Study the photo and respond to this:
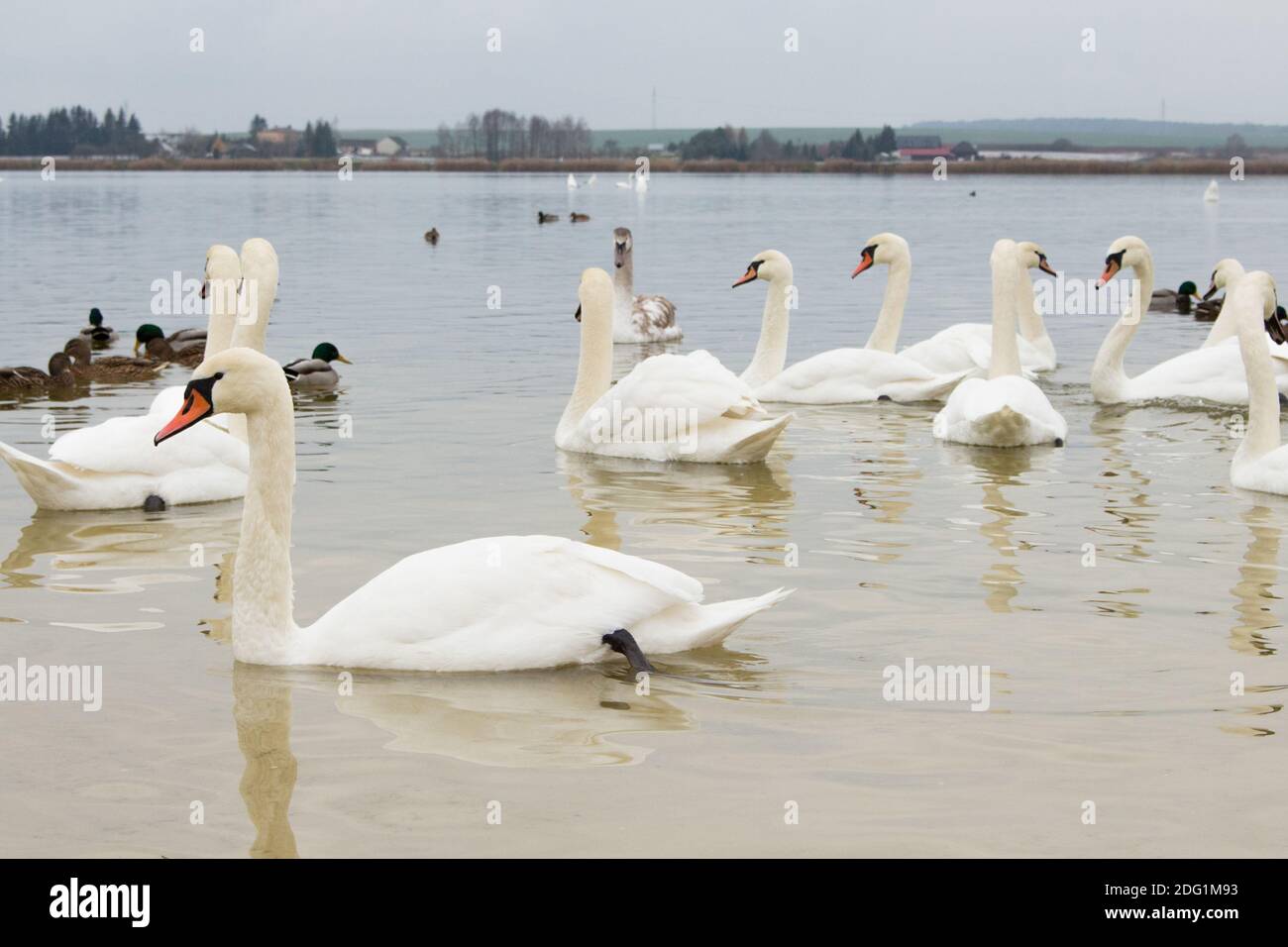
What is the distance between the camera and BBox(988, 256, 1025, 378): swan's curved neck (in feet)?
44.5

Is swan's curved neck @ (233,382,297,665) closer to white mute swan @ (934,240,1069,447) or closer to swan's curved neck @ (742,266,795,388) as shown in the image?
white mute swan @ (934,240,1069,447)

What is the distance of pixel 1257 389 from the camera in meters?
10.6

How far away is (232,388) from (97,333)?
14.2 m

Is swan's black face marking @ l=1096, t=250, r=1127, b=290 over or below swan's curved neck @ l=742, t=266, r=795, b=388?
over

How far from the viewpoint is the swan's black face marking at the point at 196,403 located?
6.67 meters

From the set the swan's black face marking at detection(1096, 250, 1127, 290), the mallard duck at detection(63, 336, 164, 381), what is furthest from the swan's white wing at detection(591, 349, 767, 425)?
the mallard duck at detection(63, 336, 164, 381)

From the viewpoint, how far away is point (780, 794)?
5.22m

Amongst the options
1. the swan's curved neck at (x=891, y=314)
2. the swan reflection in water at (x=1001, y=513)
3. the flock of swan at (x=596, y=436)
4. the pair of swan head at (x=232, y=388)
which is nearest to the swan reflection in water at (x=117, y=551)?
the flock of swan at (x=596, y=436)

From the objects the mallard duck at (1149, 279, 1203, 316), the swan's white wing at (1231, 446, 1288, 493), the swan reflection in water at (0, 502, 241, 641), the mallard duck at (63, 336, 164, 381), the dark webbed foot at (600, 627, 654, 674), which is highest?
the mallard duck at (1149, 279, 1203, 316)

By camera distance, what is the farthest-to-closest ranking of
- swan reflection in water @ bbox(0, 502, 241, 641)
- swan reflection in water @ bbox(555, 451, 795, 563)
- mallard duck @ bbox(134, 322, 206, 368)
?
mallard duck @ bbox(134, 322, 206, 368), swan reflection in water @ bbox(555, 451, 795, 563), swan reflection in water @ bbox(0, 502, 241, 641)

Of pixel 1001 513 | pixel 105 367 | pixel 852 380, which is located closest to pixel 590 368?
pixel 852 380

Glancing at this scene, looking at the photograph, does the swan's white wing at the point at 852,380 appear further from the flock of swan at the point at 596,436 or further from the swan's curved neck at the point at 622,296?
the swan's curved neck at the point at 622,296

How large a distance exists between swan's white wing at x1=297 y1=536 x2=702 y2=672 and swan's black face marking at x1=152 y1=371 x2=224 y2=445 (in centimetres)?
98
